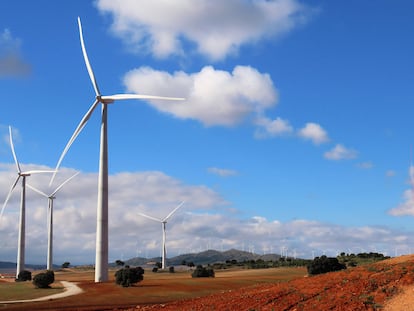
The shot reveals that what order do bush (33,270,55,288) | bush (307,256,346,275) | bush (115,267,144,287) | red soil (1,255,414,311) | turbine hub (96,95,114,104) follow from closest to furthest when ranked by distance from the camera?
red soil (1,255,414,311) < bush (307,256,346,275) < bush (115,267,144,287) < bush (33,270,55,288) < turbine hub (96,95,114,104)

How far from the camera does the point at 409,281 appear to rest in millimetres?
38750

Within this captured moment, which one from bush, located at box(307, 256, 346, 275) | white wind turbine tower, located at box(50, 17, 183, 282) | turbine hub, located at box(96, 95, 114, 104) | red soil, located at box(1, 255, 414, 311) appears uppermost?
turbine hub, located at box(96, 95, 114, 104)

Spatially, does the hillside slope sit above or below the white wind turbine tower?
below

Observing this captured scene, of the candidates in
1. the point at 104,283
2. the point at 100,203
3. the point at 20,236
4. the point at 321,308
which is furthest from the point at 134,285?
the point at 20,236

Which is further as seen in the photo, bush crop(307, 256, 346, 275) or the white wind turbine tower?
the white wind turbine tower

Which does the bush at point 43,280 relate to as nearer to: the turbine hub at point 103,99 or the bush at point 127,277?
the bush at point 127,277

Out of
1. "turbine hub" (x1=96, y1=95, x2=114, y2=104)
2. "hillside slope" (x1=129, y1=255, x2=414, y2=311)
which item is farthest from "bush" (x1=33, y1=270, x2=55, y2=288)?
"hillside slope" (x1=129, y1=255, x2=414, y2=311)

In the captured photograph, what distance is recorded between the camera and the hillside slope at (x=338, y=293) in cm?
3700

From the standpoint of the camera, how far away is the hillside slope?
37000 mm

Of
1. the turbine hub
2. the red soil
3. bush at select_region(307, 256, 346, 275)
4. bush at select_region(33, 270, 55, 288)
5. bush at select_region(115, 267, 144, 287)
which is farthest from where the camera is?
the turbine hub

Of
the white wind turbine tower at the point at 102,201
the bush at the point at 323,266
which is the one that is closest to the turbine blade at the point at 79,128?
the white wind turbine tower at the point at 102,201

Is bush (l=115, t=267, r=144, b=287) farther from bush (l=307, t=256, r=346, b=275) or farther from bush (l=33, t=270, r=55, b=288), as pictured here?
bush (l=307, t=256, r=346, b=275)

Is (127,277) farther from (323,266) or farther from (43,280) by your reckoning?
(323,266)

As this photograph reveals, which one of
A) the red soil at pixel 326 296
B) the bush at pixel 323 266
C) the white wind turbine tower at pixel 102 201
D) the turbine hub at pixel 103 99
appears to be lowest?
the red soil at pixel 326 296
